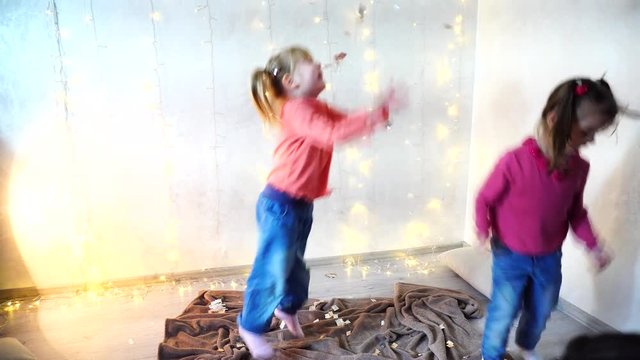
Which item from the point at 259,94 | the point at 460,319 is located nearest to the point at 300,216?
the point at 259,94

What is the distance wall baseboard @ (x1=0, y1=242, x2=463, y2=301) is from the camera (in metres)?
2.34

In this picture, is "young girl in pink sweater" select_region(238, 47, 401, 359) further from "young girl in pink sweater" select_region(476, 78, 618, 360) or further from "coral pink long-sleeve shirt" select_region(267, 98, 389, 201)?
"young girl in pink sweater" select_region(476, 78, 618, 360)

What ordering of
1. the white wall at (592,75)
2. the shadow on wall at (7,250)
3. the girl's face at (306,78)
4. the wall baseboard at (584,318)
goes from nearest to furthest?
the girl's face at (306,78) < the white wall at (592,75) < the wall baseboard at (584,318) < the shadow on wall at (7,250)

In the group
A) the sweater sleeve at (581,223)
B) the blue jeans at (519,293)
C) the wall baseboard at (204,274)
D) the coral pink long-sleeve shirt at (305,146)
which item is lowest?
the wall baseboard at (204,274)

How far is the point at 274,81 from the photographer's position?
163 centimetres

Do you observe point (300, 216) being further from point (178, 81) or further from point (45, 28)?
point (45, 28)

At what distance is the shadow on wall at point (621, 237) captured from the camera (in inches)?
67.7

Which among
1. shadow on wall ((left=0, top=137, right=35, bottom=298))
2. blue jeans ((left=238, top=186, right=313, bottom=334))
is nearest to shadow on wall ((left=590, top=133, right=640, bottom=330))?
blue jeans ((left=238, top=186, right=313, bottom=334))

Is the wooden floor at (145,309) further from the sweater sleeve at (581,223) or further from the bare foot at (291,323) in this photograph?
the sweater sleeve at (581,223)

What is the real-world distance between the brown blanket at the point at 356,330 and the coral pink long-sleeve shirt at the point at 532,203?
548 millimetres

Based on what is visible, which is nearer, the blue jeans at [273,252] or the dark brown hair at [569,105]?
the dark brown hair at [569,105]

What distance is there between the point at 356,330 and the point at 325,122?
0.93 metres

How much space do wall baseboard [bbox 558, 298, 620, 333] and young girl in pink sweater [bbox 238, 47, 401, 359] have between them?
1.18 meters

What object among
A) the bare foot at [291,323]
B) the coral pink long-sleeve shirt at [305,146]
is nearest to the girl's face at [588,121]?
the coral pink long-sleeve shirt at [305,146]
